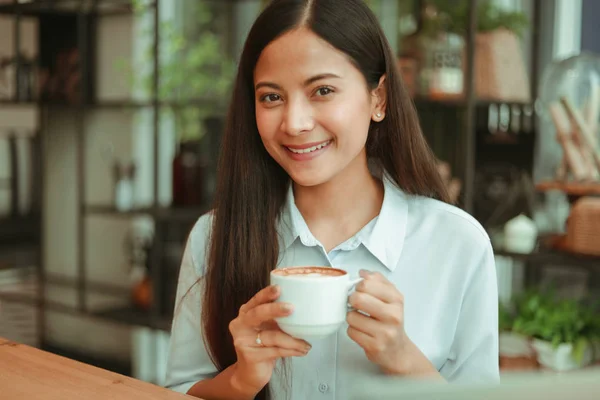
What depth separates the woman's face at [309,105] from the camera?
4.15ft

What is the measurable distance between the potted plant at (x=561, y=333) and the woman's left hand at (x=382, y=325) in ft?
5.01

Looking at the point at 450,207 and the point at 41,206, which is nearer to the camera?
the point at 450,207

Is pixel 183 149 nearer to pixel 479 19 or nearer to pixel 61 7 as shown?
pixel 61 7

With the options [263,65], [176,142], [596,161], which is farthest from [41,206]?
[263,65]

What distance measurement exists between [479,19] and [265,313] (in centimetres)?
219

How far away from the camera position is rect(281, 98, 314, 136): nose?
1243mm


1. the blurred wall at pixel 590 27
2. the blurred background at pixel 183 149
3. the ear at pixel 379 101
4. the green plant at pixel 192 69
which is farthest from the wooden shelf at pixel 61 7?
the ear at pixel 379 101

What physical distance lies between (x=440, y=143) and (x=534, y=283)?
2.39 ft

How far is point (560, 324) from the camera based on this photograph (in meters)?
2.58

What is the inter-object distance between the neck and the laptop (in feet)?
2.68

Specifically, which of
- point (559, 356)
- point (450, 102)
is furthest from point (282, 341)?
point (450, 102)

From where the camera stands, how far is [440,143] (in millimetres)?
3291

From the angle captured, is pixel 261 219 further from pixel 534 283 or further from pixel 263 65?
pixel 534 283

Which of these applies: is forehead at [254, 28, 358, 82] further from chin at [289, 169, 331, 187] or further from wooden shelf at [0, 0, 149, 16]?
wooden shelf at [0, 0, 149, 16]
